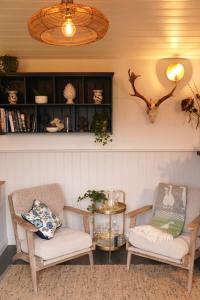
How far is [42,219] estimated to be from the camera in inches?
110

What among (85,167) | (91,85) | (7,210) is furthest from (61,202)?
(91,85)

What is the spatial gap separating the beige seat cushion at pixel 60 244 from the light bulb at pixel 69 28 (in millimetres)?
1766

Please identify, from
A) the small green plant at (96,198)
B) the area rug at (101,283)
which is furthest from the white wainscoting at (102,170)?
the area rug at (101,283)

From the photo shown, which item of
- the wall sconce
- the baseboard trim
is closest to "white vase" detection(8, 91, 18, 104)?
the baseboard trim

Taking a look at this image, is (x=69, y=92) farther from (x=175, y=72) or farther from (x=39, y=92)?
(x=175, y=72)

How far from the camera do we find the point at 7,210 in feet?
11.4

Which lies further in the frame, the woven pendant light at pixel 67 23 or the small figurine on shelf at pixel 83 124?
the small figurine on shelf at pixel 83 124

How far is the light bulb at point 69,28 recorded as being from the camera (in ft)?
5.28

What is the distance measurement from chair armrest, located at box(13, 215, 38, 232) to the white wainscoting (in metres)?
0.75

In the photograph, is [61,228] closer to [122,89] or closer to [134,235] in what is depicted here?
[134,235]

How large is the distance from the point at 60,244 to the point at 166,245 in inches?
37.1

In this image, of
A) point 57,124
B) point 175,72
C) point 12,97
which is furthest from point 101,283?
point 175,72

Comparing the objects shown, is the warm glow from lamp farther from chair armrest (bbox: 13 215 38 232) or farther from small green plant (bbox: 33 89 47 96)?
chair armrest (bbox: 13 215 38 232)

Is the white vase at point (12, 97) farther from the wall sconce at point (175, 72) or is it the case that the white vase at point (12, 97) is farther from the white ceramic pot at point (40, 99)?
the wall sconce at point (175, 72)
